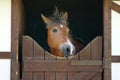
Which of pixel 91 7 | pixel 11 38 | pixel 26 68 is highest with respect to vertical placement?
pixel 91 7

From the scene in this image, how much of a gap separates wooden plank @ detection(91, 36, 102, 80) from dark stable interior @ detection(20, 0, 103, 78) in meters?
1.06

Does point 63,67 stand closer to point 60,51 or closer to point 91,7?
point 60,51

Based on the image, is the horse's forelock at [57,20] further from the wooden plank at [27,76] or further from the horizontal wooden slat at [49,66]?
the wooden plank at [27,76]

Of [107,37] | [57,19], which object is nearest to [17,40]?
[57,19]

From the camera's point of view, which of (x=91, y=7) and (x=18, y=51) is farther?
(x=91, y=7)

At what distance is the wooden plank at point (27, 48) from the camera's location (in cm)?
504

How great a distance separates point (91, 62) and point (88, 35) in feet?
4.08

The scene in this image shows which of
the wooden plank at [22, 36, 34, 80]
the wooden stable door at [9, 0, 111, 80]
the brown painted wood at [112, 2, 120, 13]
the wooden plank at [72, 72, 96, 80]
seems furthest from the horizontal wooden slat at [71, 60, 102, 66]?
the brown painted wood at [112, 2, 120, 13]

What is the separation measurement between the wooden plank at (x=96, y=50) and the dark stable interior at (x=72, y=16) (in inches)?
41.7

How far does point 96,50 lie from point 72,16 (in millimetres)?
1279

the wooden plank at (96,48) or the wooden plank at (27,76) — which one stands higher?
the wooden plank at (96,48)

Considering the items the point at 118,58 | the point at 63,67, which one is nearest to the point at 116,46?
the point at 118,58

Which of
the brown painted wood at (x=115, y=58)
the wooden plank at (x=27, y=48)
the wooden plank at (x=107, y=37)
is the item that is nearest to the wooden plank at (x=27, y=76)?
the wooden plank at (x=27, y=48)

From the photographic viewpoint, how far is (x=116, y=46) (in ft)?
16.5
